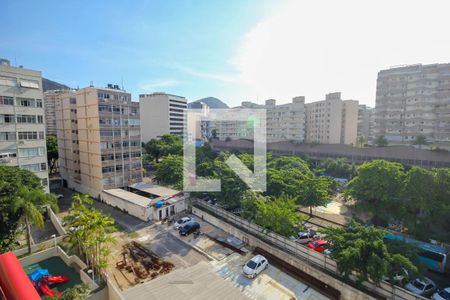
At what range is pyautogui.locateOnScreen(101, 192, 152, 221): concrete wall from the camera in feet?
75.7

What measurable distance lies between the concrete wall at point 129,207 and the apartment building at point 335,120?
48.4 meters

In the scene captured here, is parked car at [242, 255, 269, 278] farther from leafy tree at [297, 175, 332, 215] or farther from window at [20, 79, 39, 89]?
window at [20, 79, 39, 89]

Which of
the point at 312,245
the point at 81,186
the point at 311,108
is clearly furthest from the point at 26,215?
the point at 311,108

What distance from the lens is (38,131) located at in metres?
24.0

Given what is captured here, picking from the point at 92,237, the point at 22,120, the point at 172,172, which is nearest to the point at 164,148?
the point at 172,172

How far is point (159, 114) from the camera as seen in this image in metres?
74.9

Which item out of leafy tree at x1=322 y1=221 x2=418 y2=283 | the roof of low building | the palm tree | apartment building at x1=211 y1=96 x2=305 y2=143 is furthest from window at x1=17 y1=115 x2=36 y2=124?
apartment building at x1=211 y1=96 x2=305 y2=143

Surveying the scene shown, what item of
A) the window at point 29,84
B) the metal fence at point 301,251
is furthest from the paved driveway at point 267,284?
the window at point 29,84

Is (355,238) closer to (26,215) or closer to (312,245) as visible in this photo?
(312,245)

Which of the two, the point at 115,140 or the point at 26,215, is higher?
the point at 115,140

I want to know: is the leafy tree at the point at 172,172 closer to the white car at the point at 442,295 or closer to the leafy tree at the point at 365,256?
the leafy tree at the point at 365,256

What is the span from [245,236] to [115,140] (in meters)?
21.2

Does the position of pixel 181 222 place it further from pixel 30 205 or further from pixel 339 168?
pixel 339 168

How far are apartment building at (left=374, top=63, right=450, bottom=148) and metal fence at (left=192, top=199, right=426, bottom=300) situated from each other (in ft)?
151
